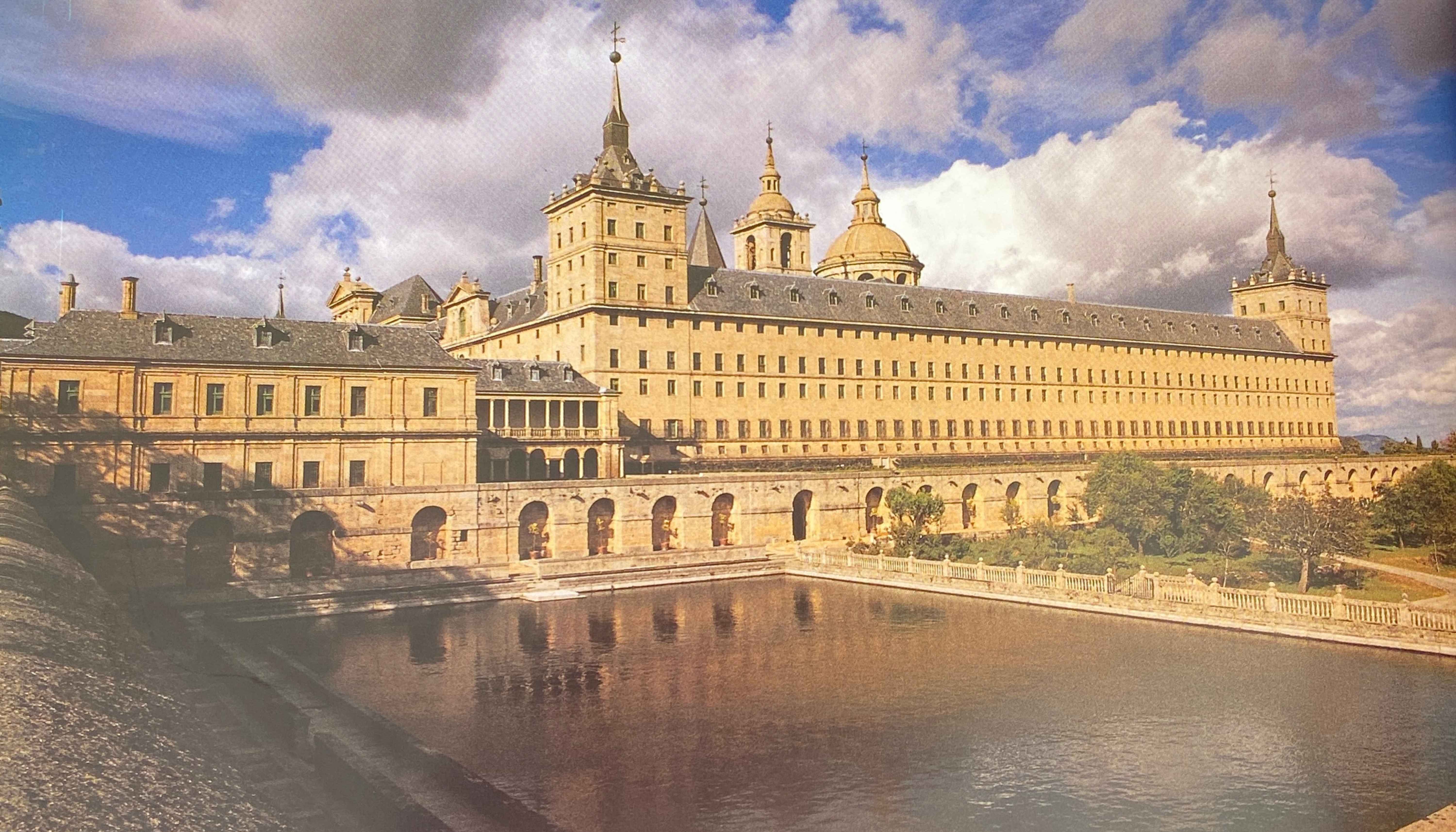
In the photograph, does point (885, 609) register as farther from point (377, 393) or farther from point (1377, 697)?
point (377, 393)

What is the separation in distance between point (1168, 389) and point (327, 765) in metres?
95.8

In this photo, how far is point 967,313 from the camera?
86.4m

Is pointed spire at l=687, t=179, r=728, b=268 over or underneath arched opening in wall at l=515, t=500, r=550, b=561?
over

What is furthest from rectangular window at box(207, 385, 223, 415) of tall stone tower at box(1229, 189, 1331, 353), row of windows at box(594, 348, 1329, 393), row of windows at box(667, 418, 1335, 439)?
tall stone tower at box(1229, 189, 1331, 353)

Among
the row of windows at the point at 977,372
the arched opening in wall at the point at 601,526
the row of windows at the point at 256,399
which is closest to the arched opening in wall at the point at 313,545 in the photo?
the row of windows at the point at 256,399

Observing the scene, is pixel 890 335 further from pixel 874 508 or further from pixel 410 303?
pixel 410 303

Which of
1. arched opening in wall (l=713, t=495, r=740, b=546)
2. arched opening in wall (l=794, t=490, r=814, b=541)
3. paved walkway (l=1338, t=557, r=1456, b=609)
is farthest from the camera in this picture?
arched opening in wall (l=794, t=490, r=814, b=541)

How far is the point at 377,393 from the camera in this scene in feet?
163

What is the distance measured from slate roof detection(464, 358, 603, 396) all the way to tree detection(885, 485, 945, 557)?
64.1 feet

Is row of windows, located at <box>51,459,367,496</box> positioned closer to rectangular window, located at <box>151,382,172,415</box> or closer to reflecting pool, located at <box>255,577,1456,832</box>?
rectangular window, located at <box>151,382,172,415</box>

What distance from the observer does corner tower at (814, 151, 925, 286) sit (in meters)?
103

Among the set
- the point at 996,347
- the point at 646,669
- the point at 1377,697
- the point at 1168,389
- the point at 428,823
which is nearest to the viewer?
the point at 428,823

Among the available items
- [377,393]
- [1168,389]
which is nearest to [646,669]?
[377,393]

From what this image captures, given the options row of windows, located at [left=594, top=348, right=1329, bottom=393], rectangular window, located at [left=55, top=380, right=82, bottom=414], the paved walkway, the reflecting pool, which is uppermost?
row of windows, located at [left=594, top=348, right=1329, bottom=393]
